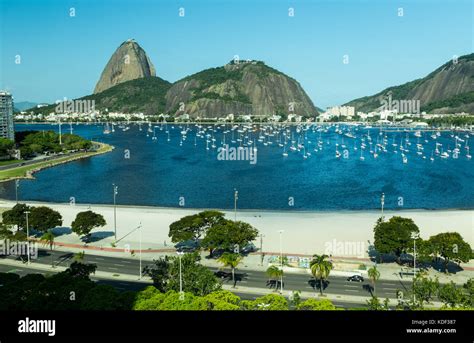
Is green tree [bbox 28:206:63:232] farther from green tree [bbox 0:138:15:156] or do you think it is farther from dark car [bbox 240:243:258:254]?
green tree [bbox 0:138:15:156]

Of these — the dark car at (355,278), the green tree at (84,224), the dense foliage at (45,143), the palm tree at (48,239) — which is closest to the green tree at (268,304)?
the dark car at (355,278)

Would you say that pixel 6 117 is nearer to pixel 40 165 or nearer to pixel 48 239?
pixel 40 165

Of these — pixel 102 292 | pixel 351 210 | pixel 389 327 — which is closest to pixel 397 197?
pixel 351 210

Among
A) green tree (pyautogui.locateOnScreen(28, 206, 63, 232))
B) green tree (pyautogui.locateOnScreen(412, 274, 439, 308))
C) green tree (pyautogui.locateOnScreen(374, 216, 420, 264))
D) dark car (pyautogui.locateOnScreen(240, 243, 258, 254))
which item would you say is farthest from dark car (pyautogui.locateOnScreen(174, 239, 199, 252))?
green tree (pyautogui.locateOnScreen(412, 274, 439, 308))

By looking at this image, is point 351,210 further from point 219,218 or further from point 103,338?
point 103,338

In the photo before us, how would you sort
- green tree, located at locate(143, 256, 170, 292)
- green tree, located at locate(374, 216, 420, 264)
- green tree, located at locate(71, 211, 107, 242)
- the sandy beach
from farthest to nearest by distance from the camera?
green tree, located at locate(71, 211, 107, 242) → the sandy beach → green tree, located at locate(374, 216, 420, 264) → green tree, located at locate(143, 256, 170, 292)

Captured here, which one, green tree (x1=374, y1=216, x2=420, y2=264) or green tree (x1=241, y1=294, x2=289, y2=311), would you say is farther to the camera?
green tree (x1=374, y1=216, x2=420, y2=264)

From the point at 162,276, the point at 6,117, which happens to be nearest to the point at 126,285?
the point at 162,276
